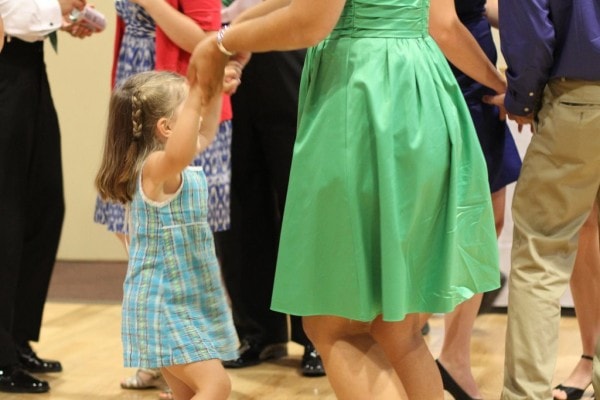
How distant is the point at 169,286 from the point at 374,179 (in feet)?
2.27

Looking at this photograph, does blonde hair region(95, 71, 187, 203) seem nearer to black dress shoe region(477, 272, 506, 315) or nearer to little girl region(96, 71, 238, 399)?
little girl region(96, 71, 238, 399)

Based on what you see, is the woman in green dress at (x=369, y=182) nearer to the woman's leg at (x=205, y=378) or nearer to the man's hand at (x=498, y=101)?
the woman's leg at (x=205, y=378)

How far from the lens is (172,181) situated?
8.96 feet

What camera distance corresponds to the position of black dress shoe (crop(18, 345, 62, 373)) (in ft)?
13.1

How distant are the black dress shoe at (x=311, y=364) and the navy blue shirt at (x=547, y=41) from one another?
4.46 ft

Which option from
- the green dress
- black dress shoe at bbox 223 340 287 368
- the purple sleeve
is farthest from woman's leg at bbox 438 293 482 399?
the green dress

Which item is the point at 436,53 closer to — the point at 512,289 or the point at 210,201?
the point at 512,289

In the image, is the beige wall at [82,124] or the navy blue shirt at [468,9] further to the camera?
the beige wall at [82,124]

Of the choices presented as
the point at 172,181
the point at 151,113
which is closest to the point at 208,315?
the point at 172,181

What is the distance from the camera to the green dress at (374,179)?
2.30m

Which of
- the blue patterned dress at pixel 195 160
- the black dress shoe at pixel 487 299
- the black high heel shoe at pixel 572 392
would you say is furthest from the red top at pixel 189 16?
the black high heel shoe at pixel 572 392

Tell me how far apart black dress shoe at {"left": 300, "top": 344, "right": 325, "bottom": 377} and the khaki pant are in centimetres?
93

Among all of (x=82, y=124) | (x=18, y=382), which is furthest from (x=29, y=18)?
(x=82, y=124)

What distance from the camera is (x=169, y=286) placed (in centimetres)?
273
